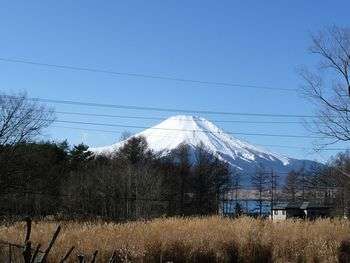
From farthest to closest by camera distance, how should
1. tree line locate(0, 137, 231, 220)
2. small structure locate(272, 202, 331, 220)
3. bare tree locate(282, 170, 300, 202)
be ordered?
bare tree locate(282, 170, 300, 202) → small structure locate(272, 202, 331, 220) → tree line locate(0, 137, 231, 220)

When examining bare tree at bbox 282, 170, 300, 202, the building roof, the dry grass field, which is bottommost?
the dry grass field

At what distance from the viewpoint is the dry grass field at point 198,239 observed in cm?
1800

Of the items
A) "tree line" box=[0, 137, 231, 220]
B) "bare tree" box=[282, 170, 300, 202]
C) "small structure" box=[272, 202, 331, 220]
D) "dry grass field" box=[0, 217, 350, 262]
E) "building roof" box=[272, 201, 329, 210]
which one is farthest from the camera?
"bare tree" box=[282, 170, 300, 202]

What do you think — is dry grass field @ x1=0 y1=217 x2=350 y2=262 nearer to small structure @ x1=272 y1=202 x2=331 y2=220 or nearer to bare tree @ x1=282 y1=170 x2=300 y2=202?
small structure @ x1=272 y1=202 x2=331 y2=220

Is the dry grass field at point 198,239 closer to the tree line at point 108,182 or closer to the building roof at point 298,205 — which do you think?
the tree line at point 108,182

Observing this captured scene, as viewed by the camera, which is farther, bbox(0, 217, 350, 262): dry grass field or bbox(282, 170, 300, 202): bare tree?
bbox(282, 170, 300, 202): bare tree

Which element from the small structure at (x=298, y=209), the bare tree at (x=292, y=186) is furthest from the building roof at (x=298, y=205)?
the bare tree at (x=292, y=186)

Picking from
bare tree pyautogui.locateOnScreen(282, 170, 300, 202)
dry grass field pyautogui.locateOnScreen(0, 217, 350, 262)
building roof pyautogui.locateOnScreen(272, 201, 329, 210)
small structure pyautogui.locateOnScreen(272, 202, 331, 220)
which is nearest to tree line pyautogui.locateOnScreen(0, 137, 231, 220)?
small structure pyautogui.locateOnScreen(272, 202, 331, 220)

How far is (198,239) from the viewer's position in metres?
20.4

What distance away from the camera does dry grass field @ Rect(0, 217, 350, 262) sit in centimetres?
1800

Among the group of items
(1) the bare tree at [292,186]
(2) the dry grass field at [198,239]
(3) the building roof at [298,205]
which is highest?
(1) the bare tree at [292,186]

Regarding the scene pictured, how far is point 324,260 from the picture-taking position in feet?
70.8

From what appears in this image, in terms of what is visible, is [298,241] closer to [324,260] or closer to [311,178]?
[324,260]

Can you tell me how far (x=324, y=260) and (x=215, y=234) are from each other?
3.91 m
